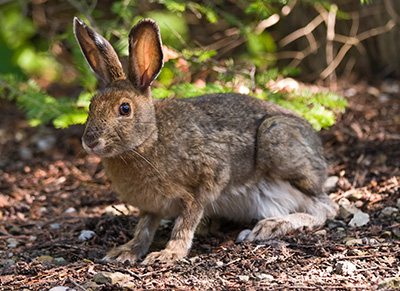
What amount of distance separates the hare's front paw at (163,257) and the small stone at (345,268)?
48.8 inches

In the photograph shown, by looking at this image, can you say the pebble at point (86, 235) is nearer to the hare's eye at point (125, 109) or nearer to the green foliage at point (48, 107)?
the green foliage at point (48, 107)

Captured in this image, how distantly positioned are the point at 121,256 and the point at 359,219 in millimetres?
2137

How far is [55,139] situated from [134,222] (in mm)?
3165

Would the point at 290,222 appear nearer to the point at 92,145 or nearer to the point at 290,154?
the point at 290,154

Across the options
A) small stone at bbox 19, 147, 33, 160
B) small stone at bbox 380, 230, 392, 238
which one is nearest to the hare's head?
small stone at bbox 380, 230, 392, 238

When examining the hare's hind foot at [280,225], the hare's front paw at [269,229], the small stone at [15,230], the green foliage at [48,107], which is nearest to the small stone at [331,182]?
the hare's hind foot at [280,225]

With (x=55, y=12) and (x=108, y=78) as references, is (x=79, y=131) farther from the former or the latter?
(x=108, y=78)

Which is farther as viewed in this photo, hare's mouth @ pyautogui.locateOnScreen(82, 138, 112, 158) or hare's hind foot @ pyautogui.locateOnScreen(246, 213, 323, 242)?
hare's hind foot @ pyautogui.locateOnScreen(246, 213, 323, 242)

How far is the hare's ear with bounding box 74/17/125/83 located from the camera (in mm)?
4719

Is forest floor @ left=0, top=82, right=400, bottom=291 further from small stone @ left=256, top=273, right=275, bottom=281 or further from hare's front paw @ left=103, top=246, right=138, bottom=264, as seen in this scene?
hare's front paw @ left=103, top=246, right=138, bottom=264

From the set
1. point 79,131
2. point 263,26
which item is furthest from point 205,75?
point 79,131

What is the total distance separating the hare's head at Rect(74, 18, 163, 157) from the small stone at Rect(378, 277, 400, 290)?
2062mm

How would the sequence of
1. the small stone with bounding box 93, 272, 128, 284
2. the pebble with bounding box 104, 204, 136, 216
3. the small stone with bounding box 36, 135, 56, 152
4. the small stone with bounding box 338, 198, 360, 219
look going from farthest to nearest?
the small stone with bounding box 36, 135, 56, 152
the pebble with bounding box 104, 204, 136, 216
the small stone with bounding box 338, 198, 360, 219
the small stone with bounding box 93, 272, 128, 284

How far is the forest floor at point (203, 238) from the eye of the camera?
→ 13.6ft
